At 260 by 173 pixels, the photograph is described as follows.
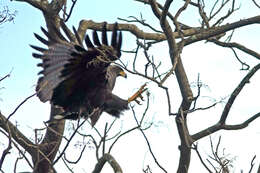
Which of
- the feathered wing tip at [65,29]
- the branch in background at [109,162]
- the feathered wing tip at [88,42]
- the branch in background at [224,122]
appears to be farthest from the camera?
the feathered wing tip at [65,29]

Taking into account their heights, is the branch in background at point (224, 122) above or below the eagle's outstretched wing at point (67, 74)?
below

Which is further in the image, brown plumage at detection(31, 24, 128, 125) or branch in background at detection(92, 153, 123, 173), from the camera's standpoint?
brown plumage at detection(31, 24, 128, 125)

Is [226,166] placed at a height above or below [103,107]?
below

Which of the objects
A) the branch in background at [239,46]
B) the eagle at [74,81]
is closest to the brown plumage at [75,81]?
the eagle at [74,81]

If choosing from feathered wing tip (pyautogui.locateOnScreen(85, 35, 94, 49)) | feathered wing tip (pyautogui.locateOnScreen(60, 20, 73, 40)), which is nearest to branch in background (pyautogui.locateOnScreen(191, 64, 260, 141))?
feathered wing tip (pyautogui.locateOnScreen(85, 35, 94, 49))

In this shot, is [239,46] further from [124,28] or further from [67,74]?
[67,74]

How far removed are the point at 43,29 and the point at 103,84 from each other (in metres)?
1.09

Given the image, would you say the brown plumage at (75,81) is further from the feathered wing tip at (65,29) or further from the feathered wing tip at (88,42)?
the feathered wing tip at (88,42)

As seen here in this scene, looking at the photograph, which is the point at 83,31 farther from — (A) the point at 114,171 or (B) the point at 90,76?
(A) the point at 114,171

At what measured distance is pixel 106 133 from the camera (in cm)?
441

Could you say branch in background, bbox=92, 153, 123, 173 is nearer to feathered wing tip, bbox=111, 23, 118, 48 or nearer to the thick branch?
feathered wing tip, bbox=111, 23, 118, 48

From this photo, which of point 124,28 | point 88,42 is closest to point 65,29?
point 88,42

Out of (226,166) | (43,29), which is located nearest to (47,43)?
(43,29)

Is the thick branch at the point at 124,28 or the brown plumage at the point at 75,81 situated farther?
the thick branch at the point at 124,28
